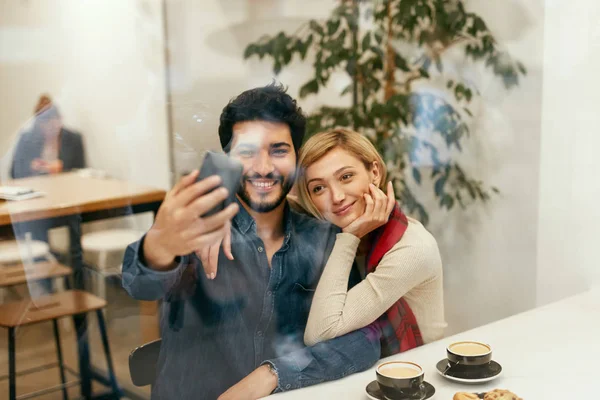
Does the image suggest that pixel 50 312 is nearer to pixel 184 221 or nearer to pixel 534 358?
pixel 184 221

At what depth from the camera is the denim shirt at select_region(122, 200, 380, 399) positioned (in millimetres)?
1438

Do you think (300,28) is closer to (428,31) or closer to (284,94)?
(284,94)

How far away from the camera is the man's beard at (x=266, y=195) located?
147 cm

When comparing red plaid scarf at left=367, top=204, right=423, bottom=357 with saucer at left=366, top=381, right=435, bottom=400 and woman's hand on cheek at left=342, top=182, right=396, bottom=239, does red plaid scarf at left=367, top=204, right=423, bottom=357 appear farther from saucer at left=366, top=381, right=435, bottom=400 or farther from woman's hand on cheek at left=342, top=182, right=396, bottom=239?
saucer at left=366, top=381, right=435, bottom=400

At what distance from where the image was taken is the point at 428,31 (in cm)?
221

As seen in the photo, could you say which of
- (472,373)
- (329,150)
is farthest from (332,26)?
(472,373)

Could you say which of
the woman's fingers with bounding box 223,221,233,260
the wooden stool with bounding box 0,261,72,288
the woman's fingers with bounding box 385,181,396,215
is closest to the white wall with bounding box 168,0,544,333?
the woman's fingers with bounding box 385,181,396,215

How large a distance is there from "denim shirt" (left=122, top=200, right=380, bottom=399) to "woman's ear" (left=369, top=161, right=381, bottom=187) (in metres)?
0.16

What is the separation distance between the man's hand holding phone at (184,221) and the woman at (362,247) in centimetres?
27

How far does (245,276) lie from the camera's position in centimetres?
153

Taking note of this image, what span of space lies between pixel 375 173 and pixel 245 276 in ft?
1.41

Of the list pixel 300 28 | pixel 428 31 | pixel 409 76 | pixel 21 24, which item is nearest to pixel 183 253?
Result: pixel 21 24

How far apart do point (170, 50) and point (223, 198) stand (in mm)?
342

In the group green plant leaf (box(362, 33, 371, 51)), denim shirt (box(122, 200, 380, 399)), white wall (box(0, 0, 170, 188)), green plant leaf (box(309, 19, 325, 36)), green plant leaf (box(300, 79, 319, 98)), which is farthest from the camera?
green plant leaf (box(362, 33, 371, 51))
